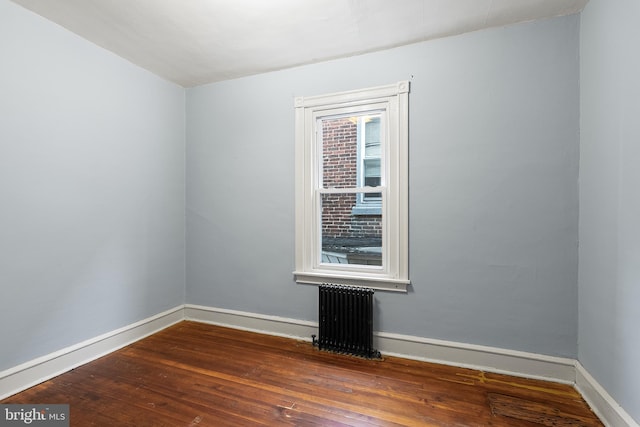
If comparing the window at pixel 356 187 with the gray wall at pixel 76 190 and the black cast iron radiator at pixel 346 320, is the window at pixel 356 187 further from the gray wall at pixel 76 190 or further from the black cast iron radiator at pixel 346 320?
the gray wall at pixel 76 190

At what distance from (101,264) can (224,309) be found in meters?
1.32

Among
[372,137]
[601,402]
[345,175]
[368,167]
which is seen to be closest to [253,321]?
[345,175]

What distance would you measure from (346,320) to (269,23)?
264cm

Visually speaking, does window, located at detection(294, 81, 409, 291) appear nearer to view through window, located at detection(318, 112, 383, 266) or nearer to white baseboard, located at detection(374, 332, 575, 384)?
white baseboard, located at detection(374, 332, 575, 384)

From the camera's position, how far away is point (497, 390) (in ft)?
7.11

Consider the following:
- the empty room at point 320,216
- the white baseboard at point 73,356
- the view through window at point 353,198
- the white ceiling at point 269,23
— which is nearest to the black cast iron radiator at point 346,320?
the empty room at point 320,216

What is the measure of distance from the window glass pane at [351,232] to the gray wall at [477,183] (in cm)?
144

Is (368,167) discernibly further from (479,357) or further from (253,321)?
(479,357)

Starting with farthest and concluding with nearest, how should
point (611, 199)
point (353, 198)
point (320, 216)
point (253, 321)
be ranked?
point (353, 198), point (253, 321), point (320, 216), point (611, 199)

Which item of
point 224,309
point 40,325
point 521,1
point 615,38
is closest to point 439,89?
point 521,1

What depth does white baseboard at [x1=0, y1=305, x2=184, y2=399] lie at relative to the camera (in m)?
2.11

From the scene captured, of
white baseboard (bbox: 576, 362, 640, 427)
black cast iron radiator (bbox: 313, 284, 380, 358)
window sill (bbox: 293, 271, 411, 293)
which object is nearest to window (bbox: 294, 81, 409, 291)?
window sill (bbox: 293, 271, 411, 293)

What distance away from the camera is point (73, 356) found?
248 centimetres

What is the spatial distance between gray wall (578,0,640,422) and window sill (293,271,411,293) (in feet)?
4.25
